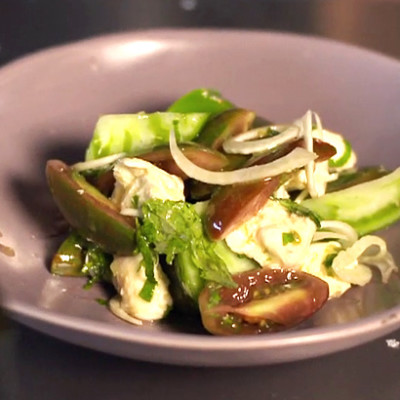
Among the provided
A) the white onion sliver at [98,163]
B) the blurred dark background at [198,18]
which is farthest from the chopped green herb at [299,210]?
the blurred dark background at [198,18]

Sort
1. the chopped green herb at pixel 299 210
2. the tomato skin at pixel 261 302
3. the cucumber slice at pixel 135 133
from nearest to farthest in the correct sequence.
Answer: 1. the tomato skin at pixel 261 302
2. the chopped green herb at pixel 299 210
3. the cucumber slice at pixel 135 133

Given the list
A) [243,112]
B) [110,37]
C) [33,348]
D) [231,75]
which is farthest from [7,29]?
[33,348]

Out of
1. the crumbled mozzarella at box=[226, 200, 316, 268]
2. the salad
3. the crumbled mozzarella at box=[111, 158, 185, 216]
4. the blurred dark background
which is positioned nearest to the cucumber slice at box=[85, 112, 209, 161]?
the salad

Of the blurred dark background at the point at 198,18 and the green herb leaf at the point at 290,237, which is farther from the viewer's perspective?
the blurred dark background at the point at 198,18

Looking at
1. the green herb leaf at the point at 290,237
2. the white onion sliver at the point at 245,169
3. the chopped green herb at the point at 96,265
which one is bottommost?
the chopped green herb at the point at 96,265

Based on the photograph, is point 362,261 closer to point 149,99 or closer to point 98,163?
point 98,163

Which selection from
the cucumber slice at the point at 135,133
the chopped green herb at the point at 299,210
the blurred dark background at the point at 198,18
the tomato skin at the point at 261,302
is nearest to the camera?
the tomato skin at the point at 261,302

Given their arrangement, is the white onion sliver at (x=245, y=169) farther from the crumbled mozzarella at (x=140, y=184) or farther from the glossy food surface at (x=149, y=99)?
the glossy food surface at (x=149, y=99)
